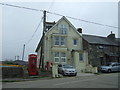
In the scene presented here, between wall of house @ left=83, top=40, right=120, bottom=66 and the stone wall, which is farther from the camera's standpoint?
wall of house @ left=83, top=40, right=120, bottom=66

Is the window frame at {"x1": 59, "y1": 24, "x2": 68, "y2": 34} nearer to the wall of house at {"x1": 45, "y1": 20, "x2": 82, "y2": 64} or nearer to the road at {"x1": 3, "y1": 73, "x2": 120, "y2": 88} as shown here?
the wall of house at {"x1": 45, "y1": 20, "x2": 82, "y2": 64}

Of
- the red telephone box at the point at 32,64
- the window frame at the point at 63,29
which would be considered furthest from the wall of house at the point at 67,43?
the red telephone box at the point at 32,64

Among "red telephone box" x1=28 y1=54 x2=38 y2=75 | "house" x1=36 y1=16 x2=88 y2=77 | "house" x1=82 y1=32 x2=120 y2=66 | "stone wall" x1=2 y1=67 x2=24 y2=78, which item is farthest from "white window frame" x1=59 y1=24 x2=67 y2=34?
"stone wall" x1=2 y1=67 x2=24 y2=78

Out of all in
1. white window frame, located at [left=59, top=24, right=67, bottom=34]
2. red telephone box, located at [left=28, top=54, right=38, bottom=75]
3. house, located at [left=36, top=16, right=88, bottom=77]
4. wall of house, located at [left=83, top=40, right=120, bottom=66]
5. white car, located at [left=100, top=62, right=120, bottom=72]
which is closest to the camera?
red telephone box, located at [left=28, top=54, right=38, bottom=75]

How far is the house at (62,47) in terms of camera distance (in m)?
32.6

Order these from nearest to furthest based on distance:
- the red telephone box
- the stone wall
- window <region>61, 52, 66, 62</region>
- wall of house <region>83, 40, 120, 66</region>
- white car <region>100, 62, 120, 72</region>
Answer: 1. the stone wall
2. the red telephone box
3. white car <region>100, 62, 120, 72</region>
4. window <region>61, 52, 66, 62</region>
5. wall of house <region>83, 40, 120, 66</region>

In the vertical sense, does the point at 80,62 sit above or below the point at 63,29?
below

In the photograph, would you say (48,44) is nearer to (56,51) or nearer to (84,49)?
(56,51)

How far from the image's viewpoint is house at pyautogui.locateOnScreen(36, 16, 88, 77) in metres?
32.6

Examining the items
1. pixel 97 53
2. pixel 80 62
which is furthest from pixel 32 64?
pixel 97 53

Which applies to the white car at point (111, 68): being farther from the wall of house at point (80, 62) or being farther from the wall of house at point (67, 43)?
the wall of house at point (67, 43)

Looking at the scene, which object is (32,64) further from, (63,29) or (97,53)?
(97,53)

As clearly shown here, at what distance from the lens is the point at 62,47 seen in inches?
1313

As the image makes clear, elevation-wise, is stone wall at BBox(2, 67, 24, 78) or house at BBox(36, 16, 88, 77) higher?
house at BBox(36, 16, 88, 77)
